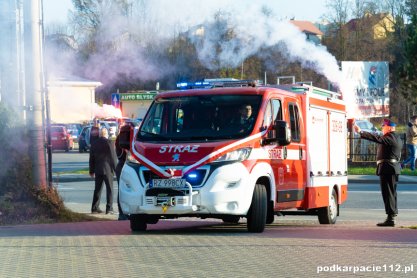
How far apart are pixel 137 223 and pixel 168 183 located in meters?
1.27

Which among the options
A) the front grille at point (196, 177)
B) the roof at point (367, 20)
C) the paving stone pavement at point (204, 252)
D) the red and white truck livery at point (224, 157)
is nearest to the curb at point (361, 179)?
the red and white truck livery at point (224, 157)

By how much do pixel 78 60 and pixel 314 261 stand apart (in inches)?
558

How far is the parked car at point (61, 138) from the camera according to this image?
5847cm

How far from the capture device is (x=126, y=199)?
48.6ft

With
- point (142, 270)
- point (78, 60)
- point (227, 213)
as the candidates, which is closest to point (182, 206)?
point (227, 213)

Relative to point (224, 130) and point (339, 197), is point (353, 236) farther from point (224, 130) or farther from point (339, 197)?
point (339, 197)

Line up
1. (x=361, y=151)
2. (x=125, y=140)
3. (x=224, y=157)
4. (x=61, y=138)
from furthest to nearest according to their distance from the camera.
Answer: (x=61, y=138)
(x=361, y=151)
(x=125, y=140)
(x=224, y=157)

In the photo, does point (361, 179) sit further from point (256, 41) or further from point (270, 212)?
point (270, 212)

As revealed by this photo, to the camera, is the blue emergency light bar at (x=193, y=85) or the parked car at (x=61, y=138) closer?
the blue emergency light bar at (x=193, y=85)

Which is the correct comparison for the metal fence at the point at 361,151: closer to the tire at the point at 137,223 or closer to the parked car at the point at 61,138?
the tire at the point at 137,223

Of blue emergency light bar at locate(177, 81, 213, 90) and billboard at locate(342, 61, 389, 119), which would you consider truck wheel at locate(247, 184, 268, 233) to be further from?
billboard at locate(342, 61, 389, 119)

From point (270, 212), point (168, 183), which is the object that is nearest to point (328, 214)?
point (270, 212)

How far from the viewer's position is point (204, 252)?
485 inches

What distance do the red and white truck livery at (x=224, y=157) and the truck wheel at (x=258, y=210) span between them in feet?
0.05
